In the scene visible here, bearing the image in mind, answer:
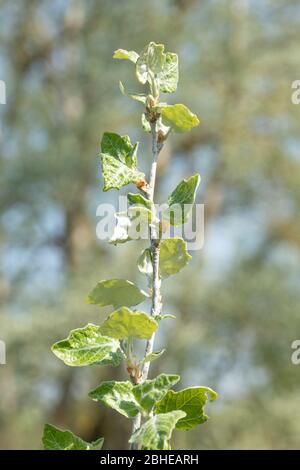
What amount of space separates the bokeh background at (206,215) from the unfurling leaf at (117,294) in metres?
4.44

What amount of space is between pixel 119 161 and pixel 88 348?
108 millimetres

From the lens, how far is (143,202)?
0.40m

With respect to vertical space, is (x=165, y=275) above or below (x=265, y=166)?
below

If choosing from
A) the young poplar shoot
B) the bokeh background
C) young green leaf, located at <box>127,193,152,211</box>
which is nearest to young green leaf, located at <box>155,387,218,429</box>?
the young poplar shoot

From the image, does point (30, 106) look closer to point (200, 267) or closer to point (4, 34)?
point (4, 34)

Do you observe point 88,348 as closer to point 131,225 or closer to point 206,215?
point 131,225

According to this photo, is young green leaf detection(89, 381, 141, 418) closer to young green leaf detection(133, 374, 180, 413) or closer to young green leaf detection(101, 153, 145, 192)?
young green leaf detection(133, 374, 180, 413)

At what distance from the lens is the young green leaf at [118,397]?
37cm

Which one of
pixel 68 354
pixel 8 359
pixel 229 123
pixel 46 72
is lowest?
pixel 68 354

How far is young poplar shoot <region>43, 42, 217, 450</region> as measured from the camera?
14.2 inches

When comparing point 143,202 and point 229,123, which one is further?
point 229,123

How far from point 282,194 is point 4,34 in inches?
117

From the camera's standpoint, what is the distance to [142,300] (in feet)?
1.35

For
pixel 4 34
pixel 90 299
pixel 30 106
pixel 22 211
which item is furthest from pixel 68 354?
pixel 4 34
